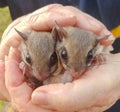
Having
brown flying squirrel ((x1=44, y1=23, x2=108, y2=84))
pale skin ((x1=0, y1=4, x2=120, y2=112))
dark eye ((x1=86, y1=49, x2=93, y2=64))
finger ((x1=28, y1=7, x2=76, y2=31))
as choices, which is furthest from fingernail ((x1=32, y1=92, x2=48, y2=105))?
finger ((x1=28, y1=7, x2=76, y2=31))

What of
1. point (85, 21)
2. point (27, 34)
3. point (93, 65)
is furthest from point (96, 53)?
point (27, 34)

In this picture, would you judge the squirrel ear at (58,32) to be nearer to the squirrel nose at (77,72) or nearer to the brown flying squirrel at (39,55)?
the brown flying squirrel at (39,55)

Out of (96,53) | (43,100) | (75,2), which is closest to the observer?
(43,100)

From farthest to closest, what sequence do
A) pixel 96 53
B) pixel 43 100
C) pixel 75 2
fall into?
pixel 75 2, pixel 96 53, pixel 43 100

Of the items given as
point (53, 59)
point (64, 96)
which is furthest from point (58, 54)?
point (64, 96)

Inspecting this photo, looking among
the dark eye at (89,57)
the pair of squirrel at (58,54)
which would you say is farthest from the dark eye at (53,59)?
the dark eye at (89,57)

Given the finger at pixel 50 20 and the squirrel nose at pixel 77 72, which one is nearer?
the squirrel nose at pixel 77 72

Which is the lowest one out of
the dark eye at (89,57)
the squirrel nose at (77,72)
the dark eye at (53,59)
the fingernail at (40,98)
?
the fingernail at (40,98)

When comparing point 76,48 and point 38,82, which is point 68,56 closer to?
point 76,48
